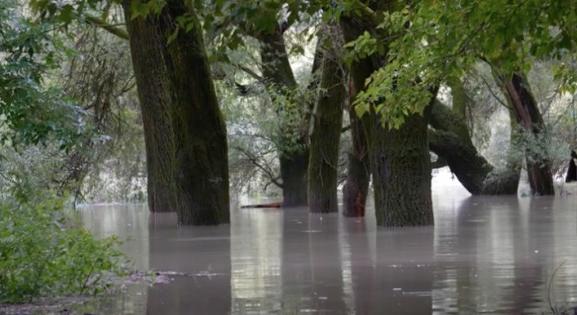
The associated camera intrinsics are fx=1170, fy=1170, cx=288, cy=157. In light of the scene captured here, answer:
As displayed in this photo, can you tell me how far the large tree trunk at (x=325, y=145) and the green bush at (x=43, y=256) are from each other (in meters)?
18.7

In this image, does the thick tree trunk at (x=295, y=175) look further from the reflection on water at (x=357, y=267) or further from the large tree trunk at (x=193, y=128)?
the large tree trunk at (x=193, y=128)

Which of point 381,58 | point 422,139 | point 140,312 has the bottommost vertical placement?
point 140,312

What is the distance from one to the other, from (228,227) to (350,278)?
10.9m

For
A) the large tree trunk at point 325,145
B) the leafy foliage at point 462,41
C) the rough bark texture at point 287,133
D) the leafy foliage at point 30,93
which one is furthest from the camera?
the rough bark texture at point 287,133

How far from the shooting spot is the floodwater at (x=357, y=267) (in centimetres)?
1067

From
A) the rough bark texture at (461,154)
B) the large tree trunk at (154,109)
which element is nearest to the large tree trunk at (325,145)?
the large tree trunk at (154,109)

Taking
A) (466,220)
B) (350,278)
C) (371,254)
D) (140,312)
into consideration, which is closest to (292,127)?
(466,220)

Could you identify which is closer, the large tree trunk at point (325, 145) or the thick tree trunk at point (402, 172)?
the thick tree trunk at point (402, 172)

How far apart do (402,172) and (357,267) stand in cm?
680

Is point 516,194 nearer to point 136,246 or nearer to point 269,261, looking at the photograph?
point 136,246

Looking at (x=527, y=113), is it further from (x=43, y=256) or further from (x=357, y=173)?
(x=43, y=256)

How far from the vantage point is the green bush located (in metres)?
10.9

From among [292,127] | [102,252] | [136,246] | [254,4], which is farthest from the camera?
[292,127]

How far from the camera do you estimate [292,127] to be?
3634cm
